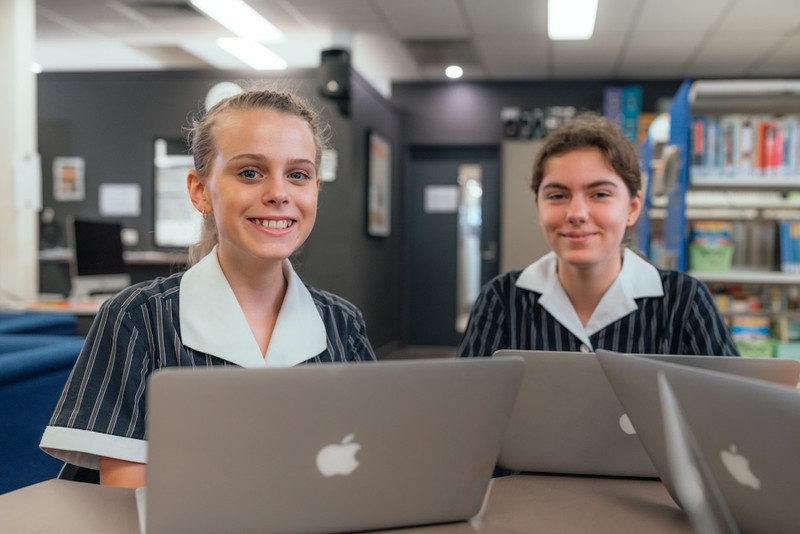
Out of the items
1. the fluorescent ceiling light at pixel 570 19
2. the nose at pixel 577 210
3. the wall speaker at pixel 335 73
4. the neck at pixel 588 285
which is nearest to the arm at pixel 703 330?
the neck at pixel 588 285

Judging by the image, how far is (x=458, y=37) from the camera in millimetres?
6133

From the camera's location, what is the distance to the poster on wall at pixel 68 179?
21.7 feet

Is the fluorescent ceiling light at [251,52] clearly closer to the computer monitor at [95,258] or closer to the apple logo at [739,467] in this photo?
A: the computer monitor at [95,258]

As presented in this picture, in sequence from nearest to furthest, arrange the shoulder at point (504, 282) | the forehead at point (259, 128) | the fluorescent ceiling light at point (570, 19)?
the forehead at point (259, 128)
the shoulder at point (504, 282)
the fluorescent ceiling light at point (570, 19)

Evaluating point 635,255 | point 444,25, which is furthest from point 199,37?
point 635,255

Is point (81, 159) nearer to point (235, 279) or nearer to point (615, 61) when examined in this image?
point (615, 61)

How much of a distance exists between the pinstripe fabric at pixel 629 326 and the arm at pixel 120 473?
2.87 ft

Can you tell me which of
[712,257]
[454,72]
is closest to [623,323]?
[712,257]

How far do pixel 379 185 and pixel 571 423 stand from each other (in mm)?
5948

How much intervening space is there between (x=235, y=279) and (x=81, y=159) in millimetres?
5828

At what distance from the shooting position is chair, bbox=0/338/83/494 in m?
1.72

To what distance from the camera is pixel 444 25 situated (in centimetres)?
577

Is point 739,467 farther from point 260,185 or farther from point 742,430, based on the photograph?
point 260,185

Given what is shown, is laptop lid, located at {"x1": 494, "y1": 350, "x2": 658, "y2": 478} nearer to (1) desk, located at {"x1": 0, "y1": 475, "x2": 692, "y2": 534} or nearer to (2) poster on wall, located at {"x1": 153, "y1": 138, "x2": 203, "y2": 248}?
(1) desk, located at {"x1": 0, "y1": 475, "x2": 692, "y2": 534}
